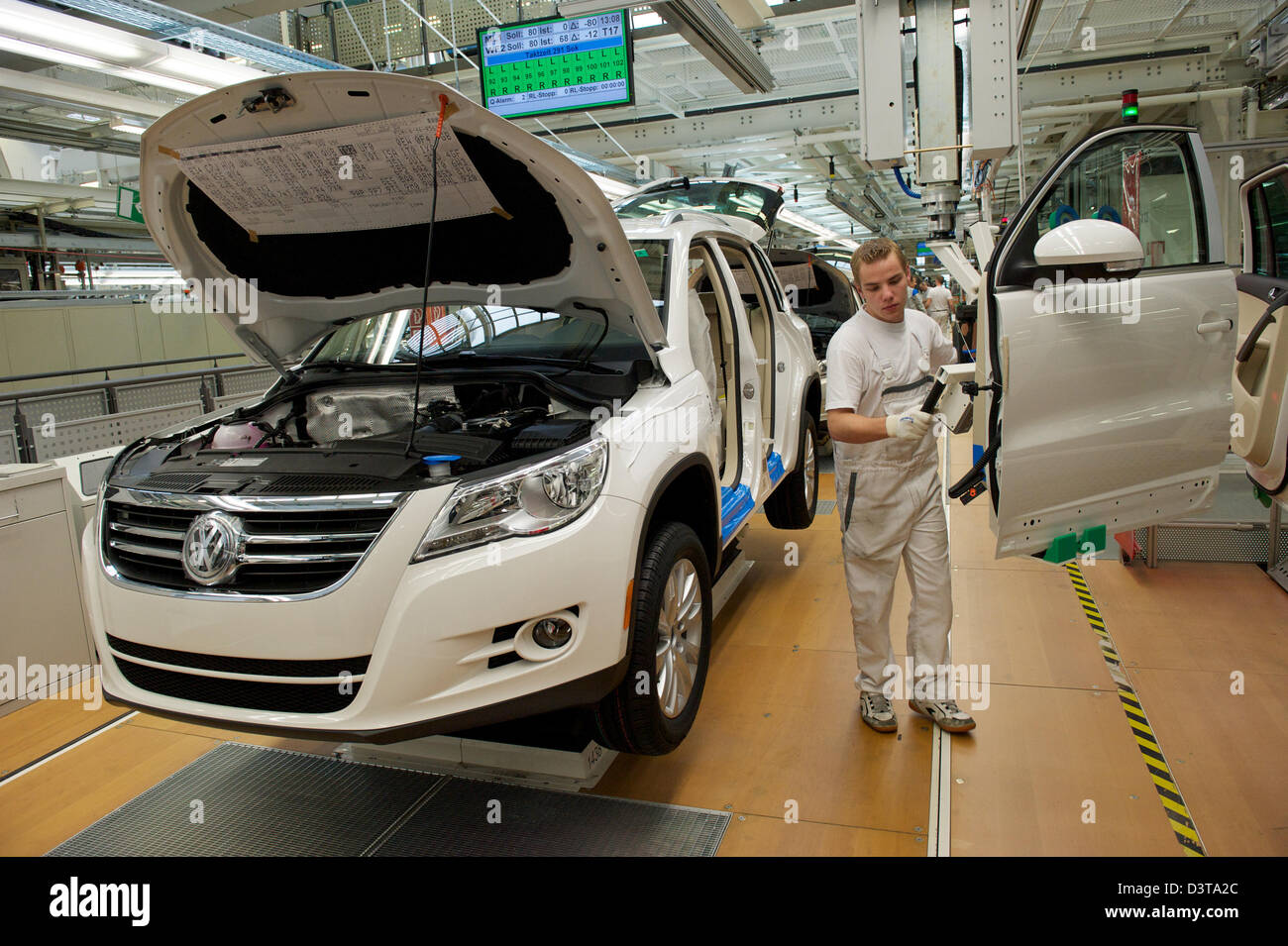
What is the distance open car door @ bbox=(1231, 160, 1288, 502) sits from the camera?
3082mm

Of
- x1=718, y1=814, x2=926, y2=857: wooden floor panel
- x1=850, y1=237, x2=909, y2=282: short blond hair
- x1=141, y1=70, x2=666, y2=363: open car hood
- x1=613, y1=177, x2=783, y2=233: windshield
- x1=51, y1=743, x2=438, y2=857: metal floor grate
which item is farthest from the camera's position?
x1=613, y1=177, x2=783, y2=233: windshield

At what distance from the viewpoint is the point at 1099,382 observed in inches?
106

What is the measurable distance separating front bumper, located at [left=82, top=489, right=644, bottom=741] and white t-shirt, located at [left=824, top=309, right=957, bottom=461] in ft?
3.35

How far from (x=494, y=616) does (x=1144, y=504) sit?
220cm

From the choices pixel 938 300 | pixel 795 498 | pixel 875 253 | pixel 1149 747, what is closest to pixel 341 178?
pixel 875 253

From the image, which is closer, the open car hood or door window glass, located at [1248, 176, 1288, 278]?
the open car hood

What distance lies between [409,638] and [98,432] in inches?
170

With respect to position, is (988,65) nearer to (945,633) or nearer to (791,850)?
(945,633)

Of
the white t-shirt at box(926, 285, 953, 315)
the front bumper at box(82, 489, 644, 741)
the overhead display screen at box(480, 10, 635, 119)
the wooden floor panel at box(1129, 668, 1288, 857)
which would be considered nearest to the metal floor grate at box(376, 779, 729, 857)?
the front bumper at box(82, 489, 644, 741)

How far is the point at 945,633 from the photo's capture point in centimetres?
302

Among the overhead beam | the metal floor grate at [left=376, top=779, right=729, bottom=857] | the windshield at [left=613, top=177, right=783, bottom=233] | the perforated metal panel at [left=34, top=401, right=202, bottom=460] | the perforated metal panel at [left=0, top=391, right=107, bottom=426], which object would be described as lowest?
the metal floor grate at [left=376, top=779, right=729, bottom=857]

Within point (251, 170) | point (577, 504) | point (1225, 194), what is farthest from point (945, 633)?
point (1225, 194)

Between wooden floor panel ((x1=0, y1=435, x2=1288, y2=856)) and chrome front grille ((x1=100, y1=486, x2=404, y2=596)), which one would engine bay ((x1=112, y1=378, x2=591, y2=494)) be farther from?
wooden floor panel ((x1=0, y1=435, x2=1288, y2=856))

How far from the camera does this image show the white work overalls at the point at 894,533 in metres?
2.87
